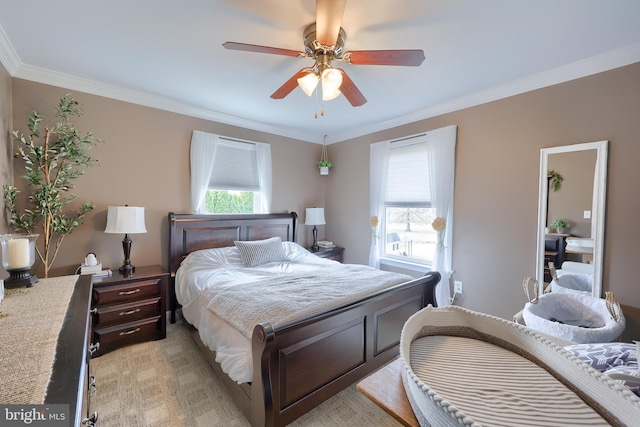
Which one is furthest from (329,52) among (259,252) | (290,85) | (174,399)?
(174,399)

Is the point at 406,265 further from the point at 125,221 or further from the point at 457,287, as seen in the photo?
the point at 125,221

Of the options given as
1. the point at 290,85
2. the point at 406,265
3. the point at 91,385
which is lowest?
the point at 91,385

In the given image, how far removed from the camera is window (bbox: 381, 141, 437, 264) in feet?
11.2

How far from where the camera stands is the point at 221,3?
1604mm

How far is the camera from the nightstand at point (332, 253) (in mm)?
4086

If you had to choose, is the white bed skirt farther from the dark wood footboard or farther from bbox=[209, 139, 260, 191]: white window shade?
bbox=[209, 139, 260, 191]: white window shade

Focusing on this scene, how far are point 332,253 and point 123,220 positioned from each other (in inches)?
107

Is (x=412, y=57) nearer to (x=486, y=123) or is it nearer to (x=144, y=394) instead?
(x=486, y=123)

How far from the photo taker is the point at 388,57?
5.33ft

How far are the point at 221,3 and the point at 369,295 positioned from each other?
2161mm

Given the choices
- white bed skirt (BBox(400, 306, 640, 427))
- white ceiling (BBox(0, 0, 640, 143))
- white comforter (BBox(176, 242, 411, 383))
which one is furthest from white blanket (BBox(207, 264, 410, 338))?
white ceiling (BBox(0, 0, 640, 143))

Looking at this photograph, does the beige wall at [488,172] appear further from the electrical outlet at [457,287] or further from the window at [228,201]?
the window at [228,201]

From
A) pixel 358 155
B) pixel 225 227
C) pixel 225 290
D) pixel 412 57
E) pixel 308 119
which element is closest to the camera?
pixel 412 57

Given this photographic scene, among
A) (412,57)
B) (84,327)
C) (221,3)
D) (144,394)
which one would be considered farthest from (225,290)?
(412,57)
